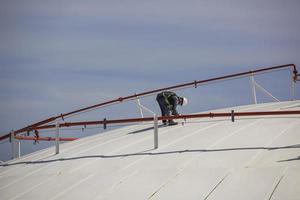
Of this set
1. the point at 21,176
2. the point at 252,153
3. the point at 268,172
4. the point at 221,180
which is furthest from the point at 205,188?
the point at 21,176

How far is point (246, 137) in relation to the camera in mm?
12469

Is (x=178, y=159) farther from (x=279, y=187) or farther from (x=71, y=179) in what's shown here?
(x=279, y=187)

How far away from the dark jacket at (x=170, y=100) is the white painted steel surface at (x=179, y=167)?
33.9 inches

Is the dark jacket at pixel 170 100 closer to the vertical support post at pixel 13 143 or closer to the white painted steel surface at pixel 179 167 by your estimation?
the white painted steel surface at pixel 179 167

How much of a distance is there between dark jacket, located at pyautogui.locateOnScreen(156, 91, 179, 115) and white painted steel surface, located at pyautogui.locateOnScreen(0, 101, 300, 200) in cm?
86

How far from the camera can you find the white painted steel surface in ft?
28.7

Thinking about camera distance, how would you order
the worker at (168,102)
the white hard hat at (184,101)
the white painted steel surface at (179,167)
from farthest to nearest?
the white hard hat at (184,101), the worker at (168,102), the white painted steel surface at (179,167)

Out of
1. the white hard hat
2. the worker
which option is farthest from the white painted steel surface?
the white hard hat

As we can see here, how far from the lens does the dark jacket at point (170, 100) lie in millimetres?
15953

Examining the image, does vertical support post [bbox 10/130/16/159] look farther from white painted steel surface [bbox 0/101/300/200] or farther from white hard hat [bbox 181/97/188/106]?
white hard hat [bbox 181/97/188/106]

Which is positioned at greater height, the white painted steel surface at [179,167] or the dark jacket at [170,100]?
the dark jacket at [170,100]

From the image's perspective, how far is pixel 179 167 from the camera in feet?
33.7

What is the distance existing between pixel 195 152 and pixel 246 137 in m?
1.81

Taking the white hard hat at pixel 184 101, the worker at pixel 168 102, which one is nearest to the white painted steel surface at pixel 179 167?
the worker at pixel 168 102
